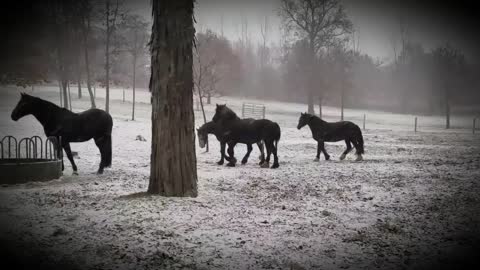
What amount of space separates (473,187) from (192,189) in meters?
6.75

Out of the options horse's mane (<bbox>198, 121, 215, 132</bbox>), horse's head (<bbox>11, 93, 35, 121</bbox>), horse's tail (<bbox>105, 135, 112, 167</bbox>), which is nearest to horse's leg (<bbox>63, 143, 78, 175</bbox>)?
horse's tail (<bbox>105, 135, 112, 167</bbox>)

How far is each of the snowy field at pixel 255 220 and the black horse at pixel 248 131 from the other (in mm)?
1584

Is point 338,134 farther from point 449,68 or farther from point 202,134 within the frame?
point 449,68

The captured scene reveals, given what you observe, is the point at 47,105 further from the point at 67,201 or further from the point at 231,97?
the point at 231,97

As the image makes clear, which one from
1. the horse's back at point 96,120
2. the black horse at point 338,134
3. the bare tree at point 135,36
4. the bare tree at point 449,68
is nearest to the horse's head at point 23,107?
the horse's back at point 96,120

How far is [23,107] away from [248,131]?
708cm

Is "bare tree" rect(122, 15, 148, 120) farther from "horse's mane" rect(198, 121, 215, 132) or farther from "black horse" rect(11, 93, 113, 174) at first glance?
"black horse" rect(11, 93, 113, 174)

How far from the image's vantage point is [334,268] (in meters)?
4.58

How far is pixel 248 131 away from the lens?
1346 centimetres

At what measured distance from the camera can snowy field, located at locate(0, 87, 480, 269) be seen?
4.78 metres

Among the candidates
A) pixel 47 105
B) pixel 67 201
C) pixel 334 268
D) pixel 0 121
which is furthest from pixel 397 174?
pixel 0 121

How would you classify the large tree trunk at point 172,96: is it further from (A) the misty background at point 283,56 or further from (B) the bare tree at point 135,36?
(B) the bare tree at point 135,36

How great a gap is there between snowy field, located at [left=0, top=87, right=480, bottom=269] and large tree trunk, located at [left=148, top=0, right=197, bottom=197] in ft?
1.68

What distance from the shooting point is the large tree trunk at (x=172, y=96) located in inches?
287
